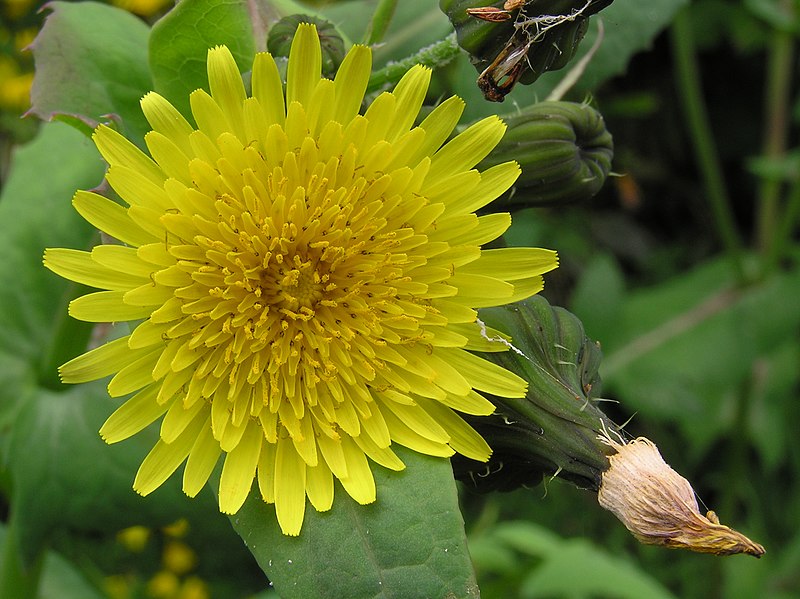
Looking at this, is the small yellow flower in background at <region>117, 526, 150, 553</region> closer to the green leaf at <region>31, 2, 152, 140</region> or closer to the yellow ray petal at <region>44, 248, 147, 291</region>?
the green leaf at <region>31, 2, 152, 140</region>

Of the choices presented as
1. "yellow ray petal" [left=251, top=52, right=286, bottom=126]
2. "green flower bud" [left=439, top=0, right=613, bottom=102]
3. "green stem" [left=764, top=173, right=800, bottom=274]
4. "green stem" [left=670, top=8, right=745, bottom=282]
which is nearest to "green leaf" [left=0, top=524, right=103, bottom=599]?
"yellow ray petal" [left=251, top=52, right=286, bottom=126]

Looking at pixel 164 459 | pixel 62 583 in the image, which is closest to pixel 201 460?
pixel 164 459

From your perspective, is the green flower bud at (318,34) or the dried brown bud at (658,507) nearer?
the dried brown bud at (658,507)

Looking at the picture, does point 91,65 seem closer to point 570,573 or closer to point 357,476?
point 357,476

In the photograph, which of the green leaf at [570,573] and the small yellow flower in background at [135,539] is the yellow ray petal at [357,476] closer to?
the green leaf at [570,573]

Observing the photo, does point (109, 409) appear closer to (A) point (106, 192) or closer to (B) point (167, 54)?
(A) point (106, 192)

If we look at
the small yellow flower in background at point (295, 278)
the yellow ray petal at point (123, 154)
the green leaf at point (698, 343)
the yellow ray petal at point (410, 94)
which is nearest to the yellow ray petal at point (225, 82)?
the small yellow flower in background at point (295, 278)
